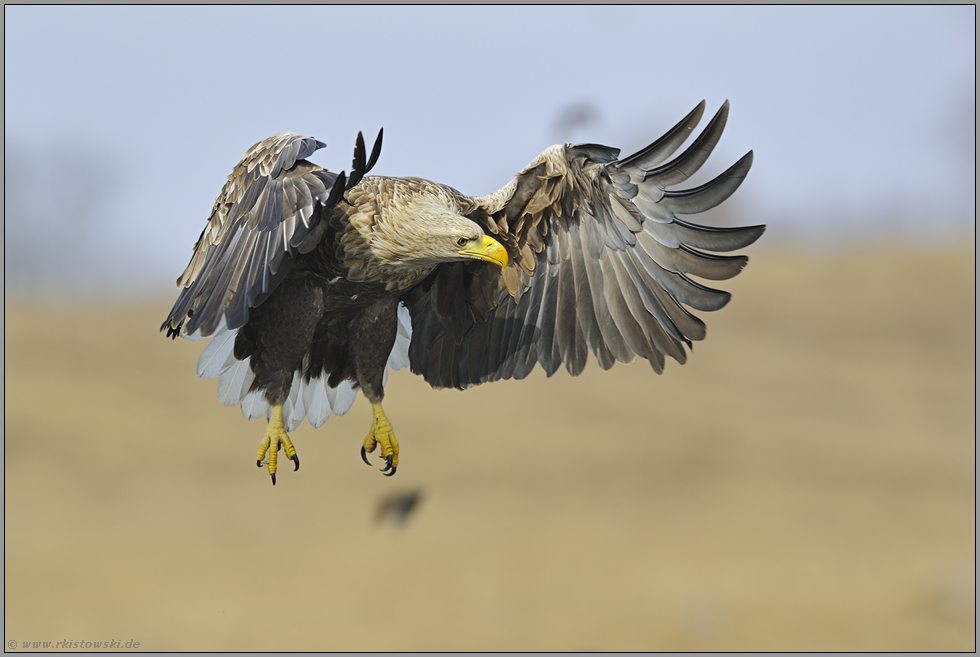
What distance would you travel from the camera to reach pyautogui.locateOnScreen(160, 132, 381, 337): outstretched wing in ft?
10.6

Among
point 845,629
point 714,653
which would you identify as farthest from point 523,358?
point 845,629

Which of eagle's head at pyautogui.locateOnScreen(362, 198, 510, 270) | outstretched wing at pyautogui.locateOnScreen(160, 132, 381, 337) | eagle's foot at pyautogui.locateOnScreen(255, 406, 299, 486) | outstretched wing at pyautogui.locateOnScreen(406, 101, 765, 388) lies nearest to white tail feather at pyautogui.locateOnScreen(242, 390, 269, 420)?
eagle's foot at pyautogui.locateOnScreen(255, 406, 299, 486)

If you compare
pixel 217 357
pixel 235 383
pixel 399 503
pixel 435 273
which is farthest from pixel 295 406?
pixel 399 503

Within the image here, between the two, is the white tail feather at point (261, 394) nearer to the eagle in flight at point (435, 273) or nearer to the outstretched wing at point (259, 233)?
the eagle in flight at point (435, 273)

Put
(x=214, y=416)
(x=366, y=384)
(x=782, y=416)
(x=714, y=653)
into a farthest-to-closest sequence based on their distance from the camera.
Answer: (x=782, y=416)
(x=214, y=416)
(x=714, y=653)
(x=366, y=384)

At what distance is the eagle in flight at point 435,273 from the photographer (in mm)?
3393

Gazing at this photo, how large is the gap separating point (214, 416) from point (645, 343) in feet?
49.4

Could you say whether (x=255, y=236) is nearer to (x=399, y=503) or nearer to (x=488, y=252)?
(x=488, y=252)

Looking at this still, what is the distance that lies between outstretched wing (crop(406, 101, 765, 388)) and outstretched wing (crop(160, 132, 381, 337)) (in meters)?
0.78

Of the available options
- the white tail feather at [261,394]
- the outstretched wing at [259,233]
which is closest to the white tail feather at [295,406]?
the white tail feather at [261,394]

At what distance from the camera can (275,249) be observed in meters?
3.27

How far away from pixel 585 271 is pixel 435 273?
63 cm

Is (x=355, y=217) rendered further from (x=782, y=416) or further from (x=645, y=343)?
(x=782, y=416)

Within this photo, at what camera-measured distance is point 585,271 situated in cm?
427
